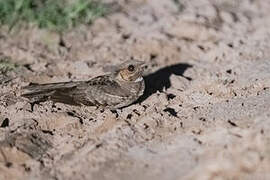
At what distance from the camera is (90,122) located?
4750mm

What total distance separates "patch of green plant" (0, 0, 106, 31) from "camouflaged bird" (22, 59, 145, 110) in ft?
5.45

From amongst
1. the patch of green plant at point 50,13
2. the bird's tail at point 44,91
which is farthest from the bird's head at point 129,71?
the patch of green plant at point 50,13

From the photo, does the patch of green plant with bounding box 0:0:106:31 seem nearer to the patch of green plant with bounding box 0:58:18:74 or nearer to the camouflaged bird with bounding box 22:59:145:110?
the patch of green plant with bounding box 0:58:18:74

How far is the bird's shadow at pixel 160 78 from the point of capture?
18.4 ft

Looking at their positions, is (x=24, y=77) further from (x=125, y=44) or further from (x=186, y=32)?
(x=186, y=32)

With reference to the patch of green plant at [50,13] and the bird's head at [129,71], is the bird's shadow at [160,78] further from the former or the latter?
the patch of green plant at [50,13]

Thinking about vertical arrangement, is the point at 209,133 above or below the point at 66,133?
above

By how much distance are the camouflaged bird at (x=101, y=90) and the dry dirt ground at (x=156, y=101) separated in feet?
0.29

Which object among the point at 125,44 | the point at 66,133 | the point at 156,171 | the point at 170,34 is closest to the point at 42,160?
the point at 66,133

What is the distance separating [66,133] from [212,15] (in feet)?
10.8

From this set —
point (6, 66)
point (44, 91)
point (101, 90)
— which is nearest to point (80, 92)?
point (101, 90)

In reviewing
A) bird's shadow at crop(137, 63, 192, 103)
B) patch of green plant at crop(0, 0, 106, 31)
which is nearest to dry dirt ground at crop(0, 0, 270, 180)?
bird's shadow at crop(137, 63, 192, 103)

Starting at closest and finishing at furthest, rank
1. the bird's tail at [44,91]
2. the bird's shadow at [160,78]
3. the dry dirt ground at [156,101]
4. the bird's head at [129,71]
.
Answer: the dry dirt ground at [156,101] → the bird's tail at [44,91] → the bird's head at [129,71] → the bird's shadow at [160,78]

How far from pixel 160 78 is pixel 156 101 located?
30.8 inches
